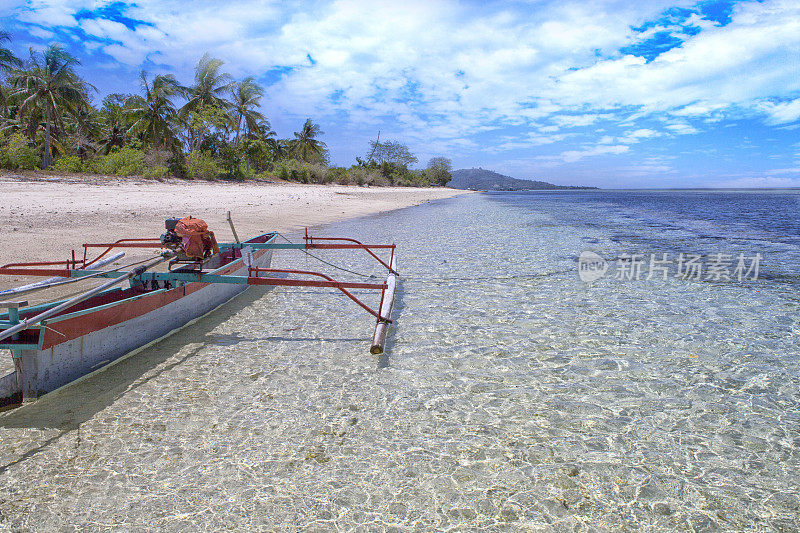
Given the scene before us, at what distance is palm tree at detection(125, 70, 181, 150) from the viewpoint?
33125 millimetres

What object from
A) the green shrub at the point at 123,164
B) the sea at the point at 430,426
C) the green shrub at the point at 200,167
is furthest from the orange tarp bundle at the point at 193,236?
the green shrub at the point at 200,167

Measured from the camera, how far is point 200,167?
30812mm

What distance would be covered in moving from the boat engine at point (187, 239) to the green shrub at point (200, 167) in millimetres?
26654

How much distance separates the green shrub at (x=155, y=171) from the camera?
24.9 meters

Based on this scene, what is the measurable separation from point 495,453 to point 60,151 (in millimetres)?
37456

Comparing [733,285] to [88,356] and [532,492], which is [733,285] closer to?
[532,492]

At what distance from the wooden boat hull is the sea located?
16cm

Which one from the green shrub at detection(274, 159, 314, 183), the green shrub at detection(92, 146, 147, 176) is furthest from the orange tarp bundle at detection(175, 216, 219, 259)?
the green shrub at detection(274, 159, 314, 183)

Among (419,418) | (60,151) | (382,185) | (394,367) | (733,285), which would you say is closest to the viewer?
(419,418)

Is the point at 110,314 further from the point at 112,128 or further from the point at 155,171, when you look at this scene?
the point at 112,128

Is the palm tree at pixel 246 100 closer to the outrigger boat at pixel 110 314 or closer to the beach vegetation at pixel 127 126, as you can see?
the beach vegetation at pixel 127 126

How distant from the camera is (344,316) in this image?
696cm

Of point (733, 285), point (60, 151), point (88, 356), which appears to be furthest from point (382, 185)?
point (88, 356)

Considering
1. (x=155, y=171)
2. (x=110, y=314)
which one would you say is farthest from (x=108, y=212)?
(x=155, y=171)
